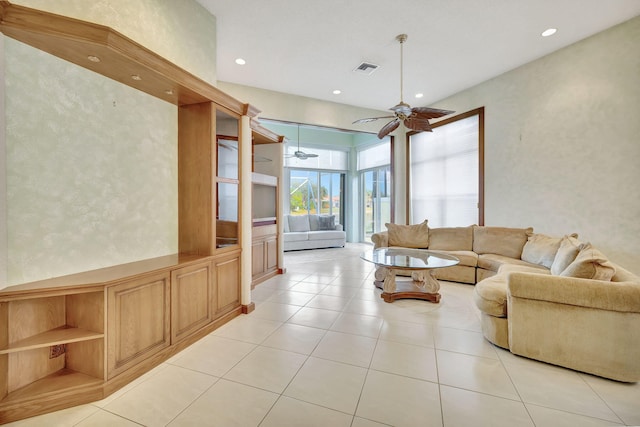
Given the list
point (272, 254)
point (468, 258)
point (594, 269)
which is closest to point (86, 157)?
point (272, 254)

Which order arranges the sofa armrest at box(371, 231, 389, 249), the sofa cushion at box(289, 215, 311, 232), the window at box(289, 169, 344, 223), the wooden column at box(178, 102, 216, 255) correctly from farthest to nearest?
the window at box(289, 169, 344, 223) → the sofa cushion at box(289, 215, 311, 232) → the sofa armrest at box(371, 231, 389, 249) → the wooden column at box(178, 102, 216, 255)

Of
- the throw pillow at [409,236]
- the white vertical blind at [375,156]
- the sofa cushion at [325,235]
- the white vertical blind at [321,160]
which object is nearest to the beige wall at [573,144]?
the throw pillow at [409,236]

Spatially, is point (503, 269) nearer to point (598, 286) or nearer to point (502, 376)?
point (598, 286)

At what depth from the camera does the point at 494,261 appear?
4094mm

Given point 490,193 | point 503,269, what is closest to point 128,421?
point 503,269

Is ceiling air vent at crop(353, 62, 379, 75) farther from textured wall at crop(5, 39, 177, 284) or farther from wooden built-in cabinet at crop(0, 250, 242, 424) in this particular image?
wooden built-in cabinet at crop(0, 250, 242, 424)

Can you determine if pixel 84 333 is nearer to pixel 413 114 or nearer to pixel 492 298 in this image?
pixel 492 298

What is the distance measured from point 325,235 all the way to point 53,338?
6.69 meters

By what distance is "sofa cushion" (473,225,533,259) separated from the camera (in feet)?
14.1

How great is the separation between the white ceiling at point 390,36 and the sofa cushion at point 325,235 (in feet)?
13.6

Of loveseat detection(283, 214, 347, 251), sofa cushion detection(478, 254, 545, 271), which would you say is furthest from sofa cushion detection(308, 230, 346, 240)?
sofa cushion detection(478, 254, 545, 271)

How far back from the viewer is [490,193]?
16.6 ft

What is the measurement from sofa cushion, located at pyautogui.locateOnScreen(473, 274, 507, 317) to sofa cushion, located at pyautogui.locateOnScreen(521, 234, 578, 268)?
5.04ft

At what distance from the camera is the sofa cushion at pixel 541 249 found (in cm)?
360
